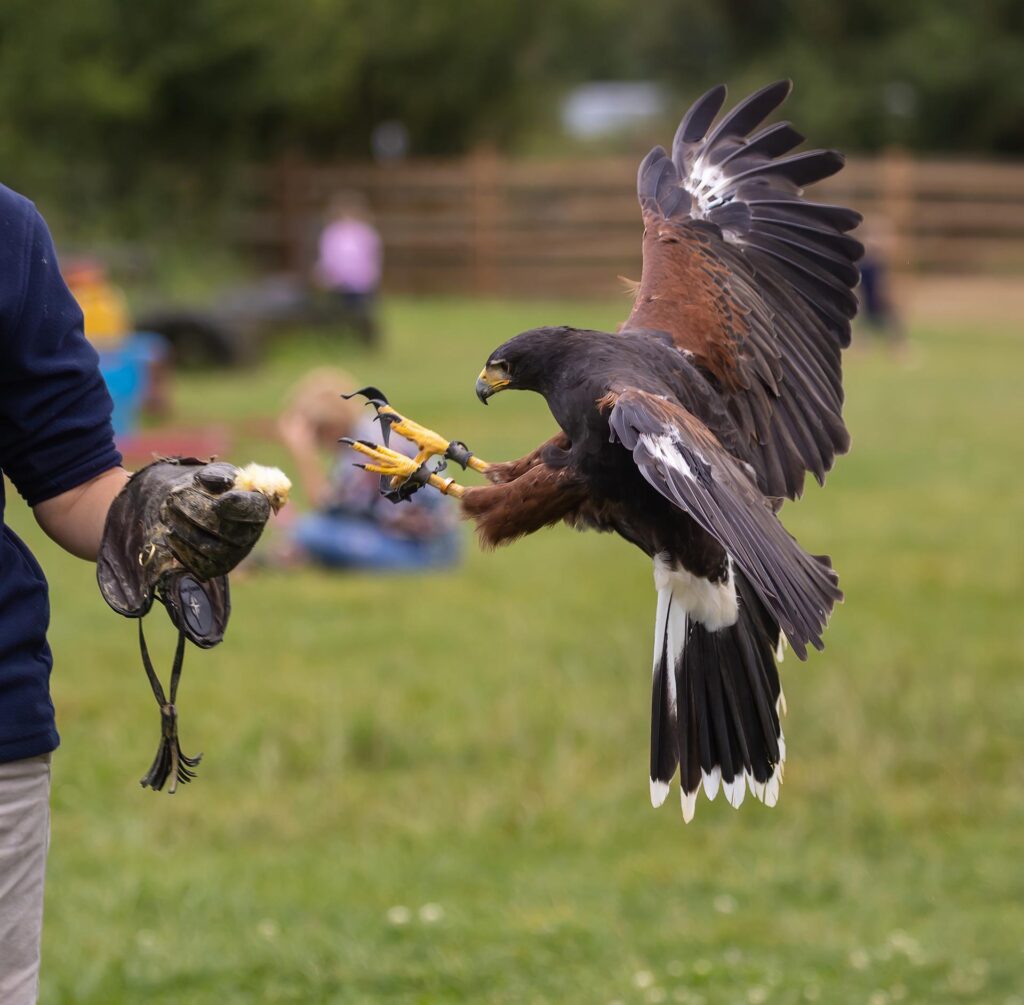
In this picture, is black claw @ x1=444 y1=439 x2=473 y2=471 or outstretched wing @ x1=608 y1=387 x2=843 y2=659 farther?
black claw @ x1=444 y1=439 x2=473 y2=471

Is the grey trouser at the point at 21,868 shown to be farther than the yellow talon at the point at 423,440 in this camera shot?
No

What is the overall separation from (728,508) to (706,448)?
153 mm

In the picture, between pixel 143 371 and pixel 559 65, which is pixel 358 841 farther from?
pixel 559 65

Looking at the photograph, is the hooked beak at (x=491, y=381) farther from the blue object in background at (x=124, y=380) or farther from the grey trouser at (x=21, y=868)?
the blue object in background at (x=124, y=380)

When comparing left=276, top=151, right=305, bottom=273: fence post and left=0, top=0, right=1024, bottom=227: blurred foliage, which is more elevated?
left=0, top=0, right=1024, bottom=227: blurred foliage

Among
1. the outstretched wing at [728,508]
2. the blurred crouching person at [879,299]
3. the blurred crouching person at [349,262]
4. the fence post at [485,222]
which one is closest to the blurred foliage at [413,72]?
the fence post at [485,222]

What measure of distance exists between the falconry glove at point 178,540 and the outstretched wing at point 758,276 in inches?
47.1

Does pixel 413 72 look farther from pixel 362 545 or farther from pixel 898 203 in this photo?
pixel 362 545

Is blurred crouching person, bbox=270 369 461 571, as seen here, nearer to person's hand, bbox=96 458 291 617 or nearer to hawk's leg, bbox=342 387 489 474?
hawk's leg, bbox=342 387 489 474

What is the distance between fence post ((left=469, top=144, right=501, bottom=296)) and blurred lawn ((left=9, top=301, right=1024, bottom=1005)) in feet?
59.8

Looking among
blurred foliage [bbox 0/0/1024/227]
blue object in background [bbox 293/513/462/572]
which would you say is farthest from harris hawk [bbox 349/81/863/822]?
blurred foliage [bbox 0/0/1024/227]

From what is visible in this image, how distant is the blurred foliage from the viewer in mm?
22703

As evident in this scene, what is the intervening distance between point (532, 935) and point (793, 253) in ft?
6.02

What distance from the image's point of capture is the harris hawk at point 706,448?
103 inches
